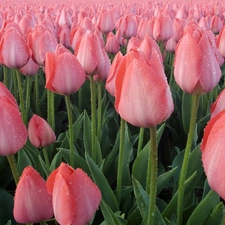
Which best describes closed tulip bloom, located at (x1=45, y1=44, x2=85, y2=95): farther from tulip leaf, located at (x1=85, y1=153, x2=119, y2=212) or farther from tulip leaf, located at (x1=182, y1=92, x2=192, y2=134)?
tulip leaf, located at (x1=182, y1=92, x2=192, y2=134)

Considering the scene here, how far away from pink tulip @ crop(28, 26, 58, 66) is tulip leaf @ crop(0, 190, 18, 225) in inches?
21.0

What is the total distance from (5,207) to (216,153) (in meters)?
0.97

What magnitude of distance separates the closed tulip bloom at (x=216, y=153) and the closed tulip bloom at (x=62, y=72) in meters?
0.58

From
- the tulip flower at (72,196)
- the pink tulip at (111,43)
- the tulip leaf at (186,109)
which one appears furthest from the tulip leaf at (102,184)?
the pink tulip at (111,43)

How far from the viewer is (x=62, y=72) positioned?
3.73 ft

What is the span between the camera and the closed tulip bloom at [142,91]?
721 mm

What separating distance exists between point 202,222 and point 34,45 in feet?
3.03

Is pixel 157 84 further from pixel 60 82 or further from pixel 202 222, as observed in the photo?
pixel 202 222

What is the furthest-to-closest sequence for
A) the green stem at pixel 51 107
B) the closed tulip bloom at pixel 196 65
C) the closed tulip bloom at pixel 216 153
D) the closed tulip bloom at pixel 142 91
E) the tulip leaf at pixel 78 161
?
the green stem at pixel 51 107, the tulip leaf at pixel 78 161, the closed tulip bloom at pixel 196 65, the closed tulip bloom at pixel 142 91, the closed tulip bloom at pixel 216 153

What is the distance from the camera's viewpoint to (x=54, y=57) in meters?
1.16

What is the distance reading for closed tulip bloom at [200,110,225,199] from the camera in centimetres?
61

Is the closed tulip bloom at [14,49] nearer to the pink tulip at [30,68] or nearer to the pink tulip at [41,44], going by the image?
→ the pink tulip at [41,44]

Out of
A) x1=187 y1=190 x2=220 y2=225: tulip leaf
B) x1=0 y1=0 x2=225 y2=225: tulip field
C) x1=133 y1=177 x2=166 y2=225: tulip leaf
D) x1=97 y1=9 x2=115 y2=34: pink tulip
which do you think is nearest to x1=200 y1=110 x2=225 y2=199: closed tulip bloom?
x1=0 y1=0 x2=225 y2=225: tulip field

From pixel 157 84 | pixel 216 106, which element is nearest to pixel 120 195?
pixel 216 106
